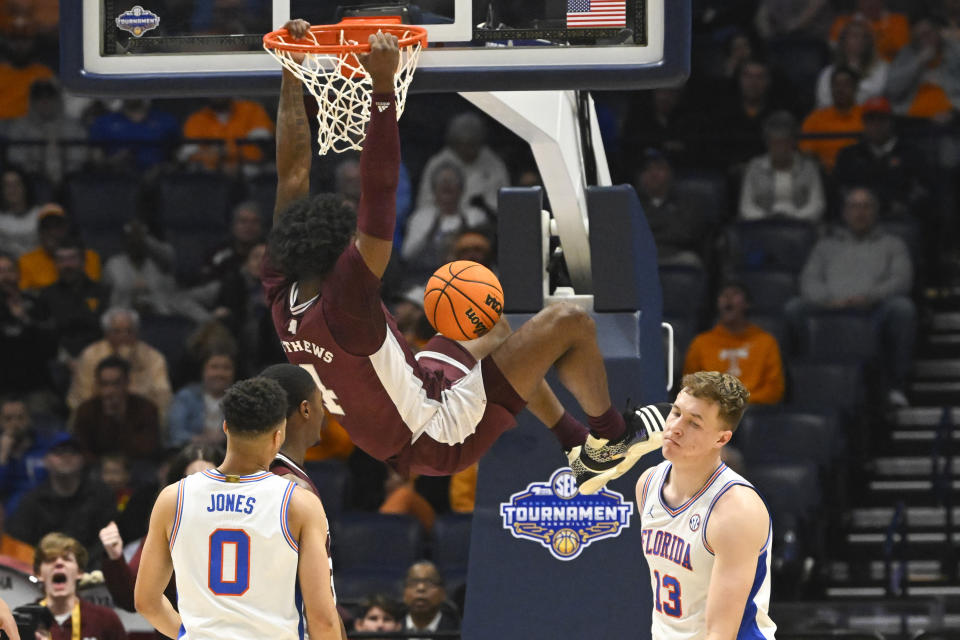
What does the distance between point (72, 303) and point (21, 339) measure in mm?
460

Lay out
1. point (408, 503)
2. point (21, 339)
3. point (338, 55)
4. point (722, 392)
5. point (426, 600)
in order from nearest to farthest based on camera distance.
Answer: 1. point (722, 392)
2. point (338, 55)
3. point (426, 600)
4. point (408, 503)
5. point (21, 339)

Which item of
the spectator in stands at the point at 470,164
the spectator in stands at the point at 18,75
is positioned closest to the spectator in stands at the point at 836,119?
the spectator in stands at the point at 470,164

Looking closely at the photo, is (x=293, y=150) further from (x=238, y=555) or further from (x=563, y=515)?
(x=563, y=515)

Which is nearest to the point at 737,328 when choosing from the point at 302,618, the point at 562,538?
the point at 562,538

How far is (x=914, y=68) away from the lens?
12.0 metres

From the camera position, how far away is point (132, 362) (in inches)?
423

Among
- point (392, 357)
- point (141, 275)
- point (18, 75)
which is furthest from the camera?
point (18, 75)

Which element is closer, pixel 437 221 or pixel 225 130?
pixel 437 221

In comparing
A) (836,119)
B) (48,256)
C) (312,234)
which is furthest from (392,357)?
(836,119)

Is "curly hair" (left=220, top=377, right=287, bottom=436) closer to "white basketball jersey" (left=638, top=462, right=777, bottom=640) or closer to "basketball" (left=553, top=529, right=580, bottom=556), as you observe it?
A: "white basketball jersey" (left=638, top=462, right=777, bottom=640)

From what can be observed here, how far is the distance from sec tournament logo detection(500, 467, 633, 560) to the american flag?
1858mm

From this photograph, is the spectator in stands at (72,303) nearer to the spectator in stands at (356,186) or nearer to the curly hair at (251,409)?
the spectator in stands at (356,186)

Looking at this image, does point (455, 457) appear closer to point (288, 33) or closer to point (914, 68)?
point (288, 33)

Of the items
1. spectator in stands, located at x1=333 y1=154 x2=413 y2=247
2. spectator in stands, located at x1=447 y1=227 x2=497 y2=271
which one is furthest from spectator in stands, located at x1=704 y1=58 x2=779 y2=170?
spectator in stands, located at x1=447 y1=227 x2=497 y2=271
